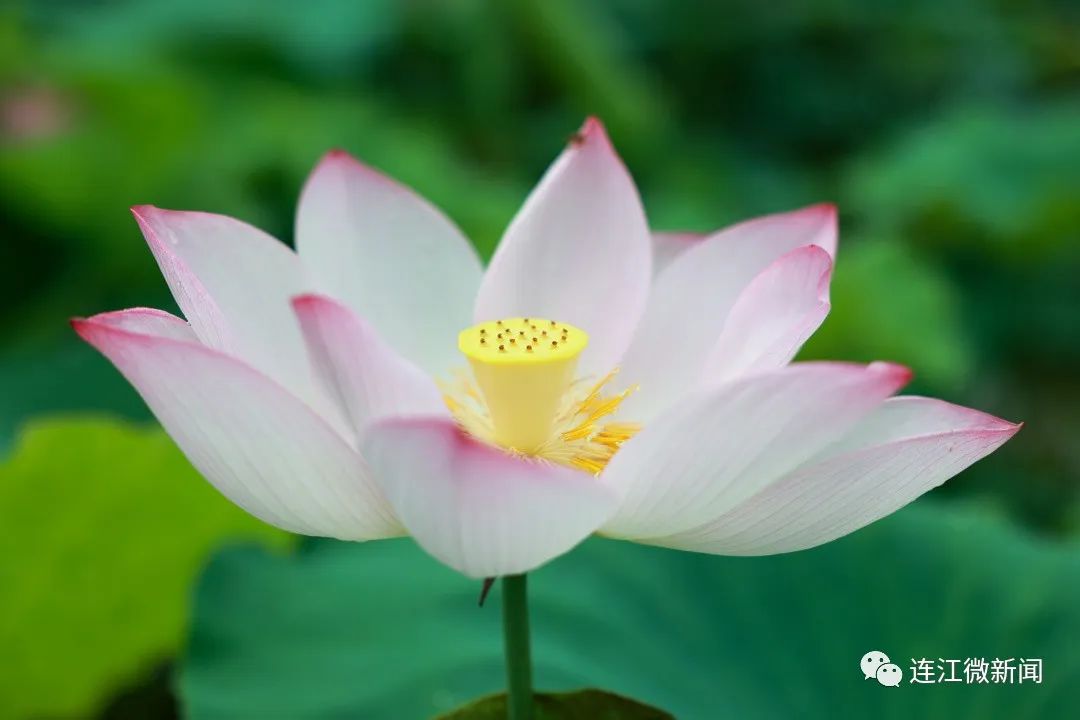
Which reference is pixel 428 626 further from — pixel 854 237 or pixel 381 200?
pixel 854 237

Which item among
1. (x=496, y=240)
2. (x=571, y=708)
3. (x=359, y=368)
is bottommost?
(x=571, y=708)

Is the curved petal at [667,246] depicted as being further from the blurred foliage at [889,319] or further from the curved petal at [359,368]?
the blurred foliage at [889,319]

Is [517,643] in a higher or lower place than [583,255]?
lower

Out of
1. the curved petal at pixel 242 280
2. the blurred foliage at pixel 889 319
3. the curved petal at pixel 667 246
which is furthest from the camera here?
the blurred foliage at pixel 889 319

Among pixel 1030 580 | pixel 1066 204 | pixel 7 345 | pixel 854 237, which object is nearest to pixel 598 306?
pixel 1030 580

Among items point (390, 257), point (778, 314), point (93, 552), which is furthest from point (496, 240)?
point (778, 314)

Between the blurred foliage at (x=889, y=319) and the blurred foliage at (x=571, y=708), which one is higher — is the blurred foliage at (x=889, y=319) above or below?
above

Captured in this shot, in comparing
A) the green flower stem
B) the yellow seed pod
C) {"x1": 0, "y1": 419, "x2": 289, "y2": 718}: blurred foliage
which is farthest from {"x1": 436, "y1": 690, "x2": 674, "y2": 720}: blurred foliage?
{"x1": 0, "y1": 419, "x2": 289, "y2": 718}: blurred foliage

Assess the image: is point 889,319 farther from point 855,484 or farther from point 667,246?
point 855,484

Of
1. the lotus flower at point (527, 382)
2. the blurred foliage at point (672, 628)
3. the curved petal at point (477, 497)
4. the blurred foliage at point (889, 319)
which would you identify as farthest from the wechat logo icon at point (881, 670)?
the blurred foliage at point (889, 319)
